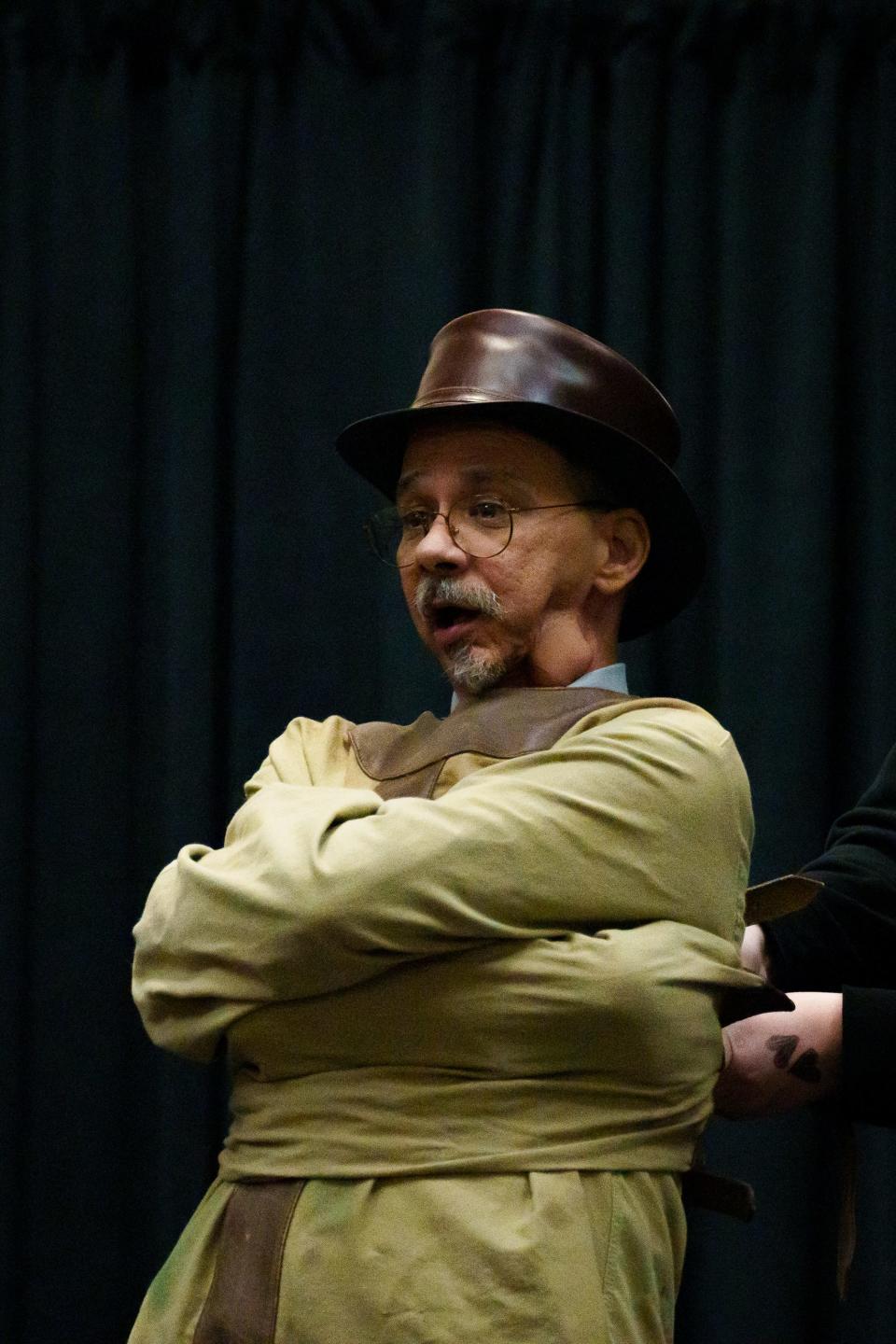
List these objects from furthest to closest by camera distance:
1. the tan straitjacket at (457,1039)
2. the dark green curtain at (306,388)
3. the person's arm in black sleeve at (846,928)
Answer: the dark green curtain at (306,388)
the person's arm in black sleeve at (846,928)
the tan straitjacket at (457,1039)

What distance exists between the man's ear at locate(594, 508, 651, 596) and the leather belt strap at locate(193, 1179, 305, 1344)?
70 centimetres

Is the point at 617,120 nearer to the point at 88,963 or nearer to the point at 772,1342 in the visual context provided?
the point at 88,963

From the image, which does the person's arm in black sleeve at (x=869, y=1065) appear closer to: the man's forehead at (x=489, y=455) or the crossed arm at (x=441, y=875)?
the crossed arm at (x=441, y=875)

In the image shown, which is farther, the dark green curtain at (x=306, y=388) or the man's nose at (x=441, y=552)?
the dark green curtain at (x=306, y=388)

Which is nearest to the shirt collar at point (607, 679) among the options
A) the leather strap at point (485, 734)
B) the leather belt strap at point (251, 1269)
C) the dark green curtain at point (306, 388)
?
the leather strap at point (485, 734)

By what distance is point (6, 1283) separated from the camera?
108 inches

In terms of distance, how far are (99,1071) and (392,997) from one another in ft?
4.88

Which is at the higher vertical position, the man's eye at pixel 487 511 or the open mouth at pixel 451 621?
the man's eye at pixel 487 511

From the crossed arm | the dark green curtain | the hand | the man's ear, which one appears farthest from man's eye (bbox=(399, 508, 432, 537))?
the dark green curtain

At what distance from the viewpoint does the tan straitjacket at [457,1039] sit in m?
1.38

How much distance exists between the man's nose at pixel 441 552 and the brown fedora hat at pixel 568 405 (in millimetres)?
125

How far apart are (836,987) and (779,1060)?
32 centimetres

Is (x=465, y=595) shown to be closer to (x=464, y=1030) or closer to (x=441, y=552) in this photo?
(x=441, y=552)

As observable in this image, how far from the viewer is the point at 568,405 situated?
1652 millimetres
